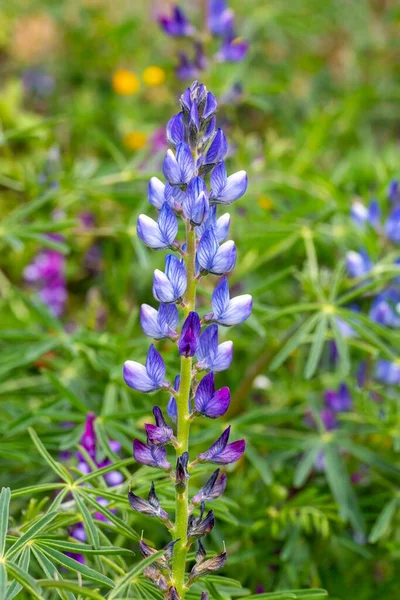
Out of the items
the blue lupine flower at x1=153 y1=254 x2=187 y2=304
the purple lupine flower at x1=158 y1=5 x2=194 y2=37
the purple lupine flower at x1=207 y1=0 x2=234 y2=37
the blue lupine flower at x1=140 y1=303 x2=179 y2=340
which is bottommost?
the blue lupine flower at x1=140 y1=303 x2=179 y2=340

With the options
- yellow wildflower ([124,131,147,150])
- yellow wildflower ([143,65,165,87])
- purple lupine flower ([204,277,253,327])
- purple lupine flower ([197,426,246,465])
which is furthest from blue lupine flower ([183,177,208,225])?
yellow wildflower ([143,65,165,87])

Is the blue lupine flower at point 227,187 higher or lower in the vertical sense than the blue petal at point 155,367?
higher

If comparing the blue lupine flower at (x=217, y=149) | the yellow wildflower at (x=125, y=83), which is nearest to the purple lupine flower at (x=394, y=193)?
the blue lupine flower at (x=217, y=149)

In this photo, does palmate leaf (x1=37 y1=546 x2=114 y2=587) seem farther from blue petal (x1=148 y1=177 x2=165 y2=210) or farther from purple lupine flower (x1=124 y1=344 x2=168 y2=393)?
blue petal (x1=148 y1=177 x2=165 y2=210)

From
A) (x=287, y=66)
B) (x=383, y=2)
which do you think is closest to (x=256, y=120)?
(x=287, y=66)

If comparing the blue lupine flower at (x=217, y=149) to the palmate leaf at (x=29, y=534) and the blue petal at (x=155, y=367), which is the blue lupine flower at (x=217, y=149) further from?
the palmate leaf at (x=29, y=534)

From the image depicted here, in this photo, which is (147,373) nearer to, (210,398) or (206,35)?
(210,398)
